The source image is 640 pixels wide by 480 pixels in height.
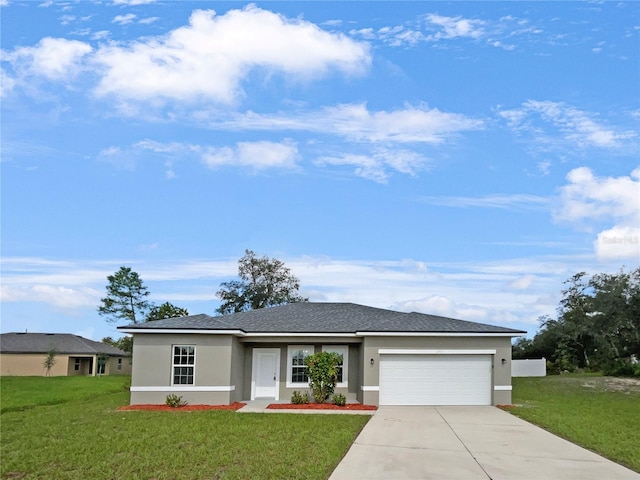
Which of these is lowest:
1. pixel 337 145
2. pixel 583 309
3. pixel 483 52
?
pixel 583 309

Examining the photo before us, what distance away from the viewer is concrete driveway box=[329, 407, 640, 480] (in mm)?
10297

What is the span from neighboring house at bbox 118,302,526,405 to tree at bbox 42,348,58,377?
33.8m

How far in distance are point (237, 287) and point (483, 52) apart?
133 feet

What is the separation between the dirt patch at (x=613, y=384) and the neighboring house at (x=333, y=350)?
9290 millimetres

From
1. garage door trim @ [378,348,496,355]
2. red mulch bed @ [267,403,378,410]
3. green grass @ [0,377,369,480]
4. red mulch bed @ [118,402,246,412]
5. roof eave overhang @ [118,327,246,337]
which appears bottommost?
red mulch bed @ [118,402,246,412]

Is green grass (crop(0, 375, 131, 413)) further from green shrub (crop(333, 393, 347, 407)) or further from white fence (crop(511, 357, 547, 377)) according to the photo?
white fence (crop(511, 357, 547, 377))

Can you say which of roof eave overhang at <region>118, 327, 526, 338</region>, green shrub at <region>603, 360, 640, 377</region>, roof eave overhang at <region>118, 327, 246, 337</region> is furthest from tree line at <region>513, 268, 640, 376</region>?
roof eave overhang at <region>118, 327, 246, 337</region>

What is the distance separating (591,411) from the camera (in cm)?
1992

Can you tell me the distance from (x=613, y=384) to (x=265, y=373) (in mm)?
17714

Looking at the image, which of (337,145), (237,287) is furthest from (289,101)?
(237,287)

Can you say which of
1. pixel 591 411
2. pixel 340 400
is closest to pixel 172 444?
pixel 340 400

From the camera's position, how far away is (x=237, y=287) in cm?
5588

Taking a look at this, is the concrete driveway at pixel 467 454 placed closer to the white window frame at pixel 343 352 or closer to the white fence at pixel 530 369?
the white window frame at pixel 343 352

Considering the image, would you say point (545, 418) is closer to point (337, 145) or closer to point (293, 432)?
point (293, 432)
